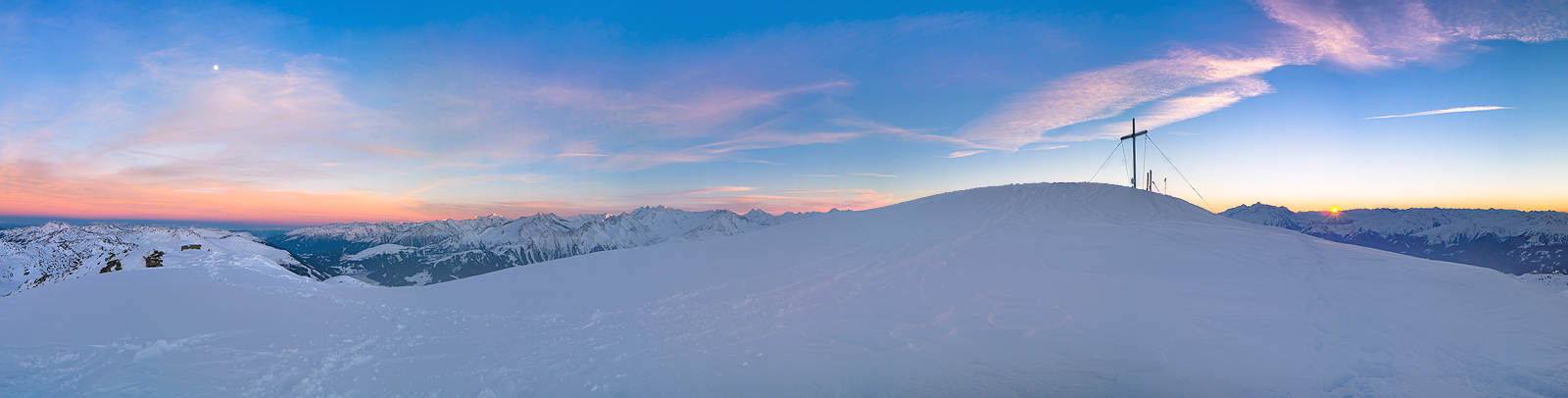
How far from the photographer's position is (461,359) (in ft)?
27.2

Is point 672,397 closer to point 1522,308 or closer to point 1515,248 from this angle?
point 1522,308

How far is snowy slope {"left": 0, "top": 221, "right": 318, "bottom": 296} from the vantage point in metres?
14.0

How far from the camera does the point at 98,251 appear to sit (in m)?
69.9

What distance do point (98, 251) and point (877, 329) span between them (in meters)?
107

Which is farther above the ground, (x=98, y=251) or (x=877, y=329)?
(x=877, y=329)

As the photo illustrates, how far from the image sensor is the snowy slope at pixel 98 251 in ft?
46.1

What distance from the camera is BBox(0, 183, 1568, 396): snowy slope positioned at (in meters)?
6.92

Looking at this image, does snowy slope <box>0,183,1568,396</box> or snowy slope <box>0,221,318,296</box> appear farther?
snowy slope <box>0,221,318,296</box>

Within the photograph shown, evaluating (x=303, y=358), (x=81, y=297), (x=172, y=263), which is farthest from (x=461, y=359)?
(x=172, y=263)

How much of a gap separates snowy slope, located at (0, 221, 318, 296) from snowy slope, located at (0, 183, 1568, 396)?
273 centimetres

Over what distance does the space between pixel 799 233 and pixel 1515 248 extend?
11266 inches

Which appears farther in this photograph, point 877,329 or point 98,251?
point 98,251

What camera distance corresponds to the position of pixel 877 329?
8.82 m

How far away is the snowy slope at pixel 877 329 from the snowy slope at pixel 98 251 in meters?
2.73
